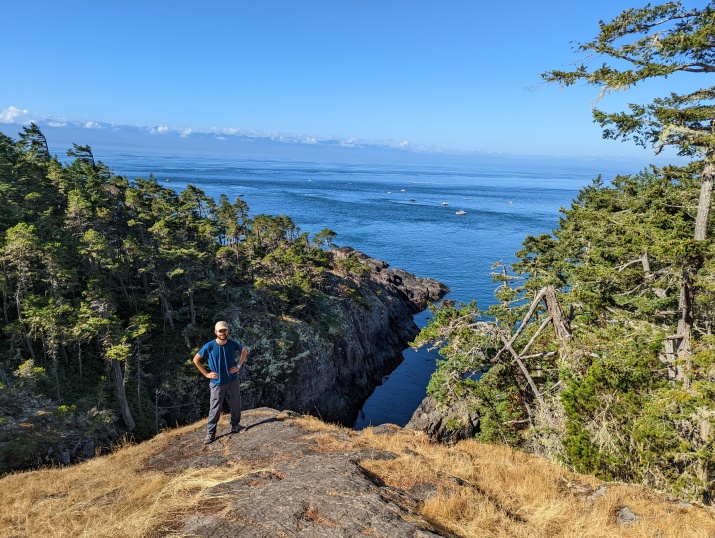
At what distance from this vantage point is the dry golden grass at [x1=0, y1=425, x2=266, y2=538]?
621 centimetres

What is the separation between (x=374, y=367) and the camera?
4938cm

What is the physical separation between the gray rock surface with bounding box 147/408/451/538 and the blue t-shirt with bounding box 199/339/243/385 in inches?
71.6

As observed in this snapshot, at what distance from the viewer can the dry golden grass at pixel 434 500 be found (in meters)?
6.43

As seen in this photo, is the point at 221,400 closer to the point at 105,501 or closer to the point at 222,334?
the point at 222,334

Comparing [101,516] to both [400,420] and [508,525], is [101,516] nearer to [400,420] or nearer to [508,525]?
[508,525]

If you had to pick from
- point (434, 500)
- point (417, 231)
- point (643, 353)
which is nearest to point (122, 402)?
point (434, 500)

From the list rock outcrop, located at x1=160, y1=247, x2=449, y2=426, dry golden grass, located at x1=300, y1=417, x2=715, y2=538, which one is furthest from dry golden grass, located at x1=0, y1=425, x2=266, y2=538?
rock outcrop, located at x1=160, y1=247, x2=449, y2=426

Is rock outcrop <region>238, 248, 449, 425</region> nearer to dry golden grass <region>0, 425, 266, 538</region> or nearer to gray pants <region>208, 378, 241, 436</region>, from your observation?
gray pants <region>208, 378, 241, 436</region>

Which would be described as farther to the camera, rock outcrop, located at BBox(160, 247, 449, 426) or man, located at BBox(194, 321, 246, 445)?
rock outcrop, located at BBox(160, 247, 449, 426)

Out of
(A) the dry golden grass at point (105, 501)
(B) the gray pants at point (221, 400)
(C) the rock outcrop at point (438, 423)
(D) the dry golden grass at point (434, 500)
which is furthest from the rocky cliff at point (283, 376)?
(D) the dry golden grass at point (434, 500)

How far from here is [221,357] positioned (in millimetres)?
10547

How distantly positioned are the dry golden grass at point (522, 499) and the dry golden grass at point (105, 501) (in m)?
3.48

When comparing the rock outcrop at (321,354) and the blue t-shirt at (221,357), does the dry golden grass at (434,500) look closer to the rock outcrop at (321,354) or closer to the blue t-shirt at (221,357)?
the blue t-shirt at (221,357)

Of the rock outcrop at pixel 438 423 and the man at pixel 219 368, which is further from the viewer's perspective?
the rock outcrop at pixel 438 423
